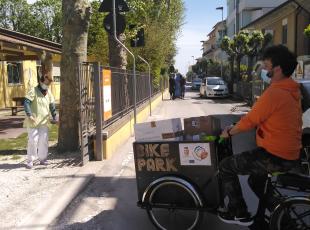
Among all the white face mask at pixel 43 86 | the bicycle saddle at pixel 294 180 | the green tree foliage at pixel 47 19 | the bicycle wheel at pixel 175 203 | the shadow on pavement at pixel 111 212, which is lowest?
the shadow on pavement at pixel 111 212

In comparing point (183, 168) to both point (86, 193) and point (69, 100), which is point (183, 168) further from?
point (69, 100)

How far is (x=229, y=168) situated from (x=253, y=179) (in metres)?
0.32

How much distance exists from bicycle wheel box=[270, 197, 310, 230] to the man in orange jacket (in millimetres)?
299

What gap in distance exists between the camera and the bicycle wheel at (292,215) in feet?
13.8

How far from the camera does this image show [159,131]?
4.99m

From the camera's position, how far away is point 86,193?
22.7 feet

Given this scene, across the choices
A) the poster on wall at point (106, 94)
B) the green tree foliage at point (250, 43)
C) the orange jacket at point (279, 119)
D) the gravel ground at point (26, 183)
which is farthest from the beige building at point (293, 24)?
the orange jacket at point (279, 119)

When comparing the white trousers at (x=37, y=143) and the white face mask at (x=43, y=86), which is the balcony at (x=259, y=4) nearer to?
the white face mask at (x=43, y=86)

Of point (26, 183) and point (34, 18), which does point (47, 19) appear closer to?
point (34, 18)

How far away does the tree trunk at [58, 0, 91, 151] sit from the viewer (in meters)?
9.39

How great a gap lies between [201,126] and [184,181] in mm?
585

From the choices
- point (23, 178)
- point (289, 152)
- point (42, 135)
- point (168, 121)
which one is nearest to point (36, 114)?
point (42, 135)

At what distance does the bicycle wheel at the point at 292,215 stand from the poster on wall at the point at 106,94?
18.2 ft

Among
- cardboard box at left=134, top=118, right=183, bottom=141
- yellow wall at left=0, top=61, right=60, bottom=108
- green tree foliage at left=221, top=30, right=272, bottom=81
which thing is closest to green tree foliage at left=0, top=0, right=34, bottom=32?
yellow wall at left=0, top=61, right=60, bottom=108
